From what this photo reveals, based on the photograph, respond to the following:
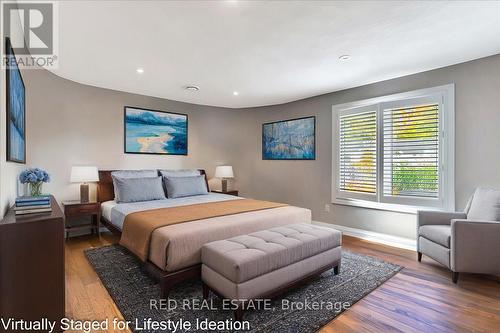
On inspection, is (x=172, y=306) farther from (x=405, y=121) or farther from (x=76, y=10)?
(x=405, y=121)

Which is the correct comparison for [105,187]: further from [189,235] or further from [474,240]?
[474,240]

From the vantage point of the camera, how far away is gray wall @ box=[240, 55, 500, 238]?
2934mm

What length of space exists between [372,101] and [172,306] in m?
3.82

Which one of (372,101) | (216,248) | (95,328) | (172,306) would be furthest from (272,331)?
(372,101)

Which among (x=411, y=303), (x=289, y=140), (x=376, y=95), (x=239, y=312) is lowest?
(x=411, y=303)

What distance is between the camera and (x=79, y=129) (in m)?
3.96

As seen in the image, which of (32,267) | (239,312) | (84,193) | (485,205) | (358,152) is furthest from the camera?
(358,152)

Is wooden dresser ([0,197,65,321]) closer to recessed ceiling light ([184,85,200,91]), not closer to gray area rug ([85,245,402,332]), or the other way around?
gray area rug ([85,245,402,332])

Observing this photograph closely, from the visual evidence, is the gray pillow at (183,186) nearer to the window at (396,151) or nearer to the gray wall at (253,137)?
the gray wall at (253,137)

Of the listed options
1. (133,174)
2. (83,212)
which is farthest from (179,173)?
(83,212)

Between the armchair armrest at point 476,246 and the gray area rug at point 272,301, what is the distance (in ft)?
2.01

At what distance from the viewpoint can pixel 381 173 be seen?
3807mm

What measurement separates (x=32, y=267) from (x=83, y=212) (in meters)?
2.24

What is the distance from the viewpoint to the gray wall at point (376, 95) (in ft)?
9.62
